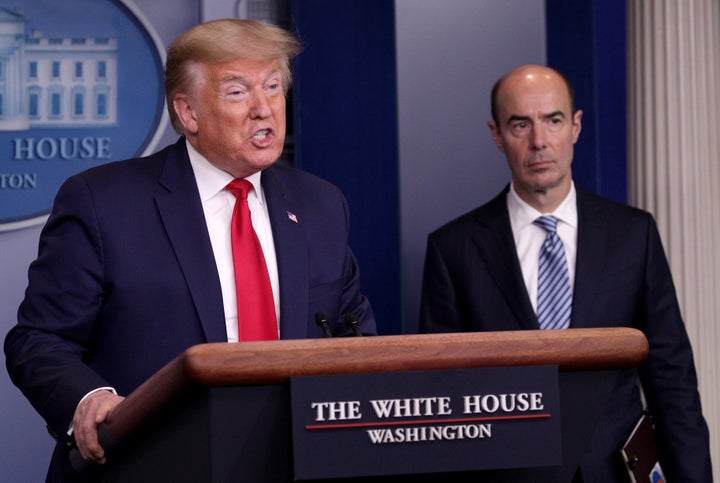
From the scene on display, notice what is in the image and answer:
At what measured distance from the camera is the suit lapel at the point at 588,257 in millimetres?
3045

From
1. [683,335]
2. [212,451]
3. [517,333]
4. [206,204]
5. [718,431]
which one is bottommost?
[718,431]

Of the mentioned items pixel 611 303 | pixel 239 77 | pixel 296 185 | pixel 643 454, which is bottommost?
pixel 643 454

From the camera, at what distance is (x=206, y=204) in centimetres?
222

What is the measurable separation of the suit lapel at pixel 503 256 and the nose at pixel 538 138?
18cm

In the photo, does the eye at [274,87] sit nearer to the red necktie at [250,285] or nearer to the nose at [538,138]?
the red necktie at [250,285]

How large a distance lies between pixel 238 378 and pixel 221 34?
105 centimetres

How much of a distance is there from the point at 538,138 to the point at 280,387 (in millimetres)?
2017

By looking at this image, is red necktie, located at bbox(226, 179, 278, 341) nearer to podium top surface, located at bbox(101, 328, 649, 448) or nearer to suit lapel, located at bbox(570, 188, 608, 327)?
podium top surface, located at bbox(101, 328, 649, 448)

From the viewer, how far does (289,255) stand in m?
2.19

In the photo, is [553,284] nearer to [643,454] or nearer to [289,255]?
[643,454]

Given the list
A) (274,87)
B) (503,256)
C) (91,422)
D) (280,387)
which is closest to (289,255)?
(274,87)

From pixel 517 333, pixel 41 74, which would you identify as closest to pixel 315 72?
pixel 41 74

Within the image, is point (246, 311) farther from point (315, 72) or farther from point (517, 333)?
point (315, 72)

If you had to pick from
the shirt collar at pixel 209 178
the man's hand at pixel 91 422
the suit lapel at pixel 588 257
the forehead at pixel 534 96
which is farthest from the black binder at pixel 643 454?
the man's hand at pixel 91 422
